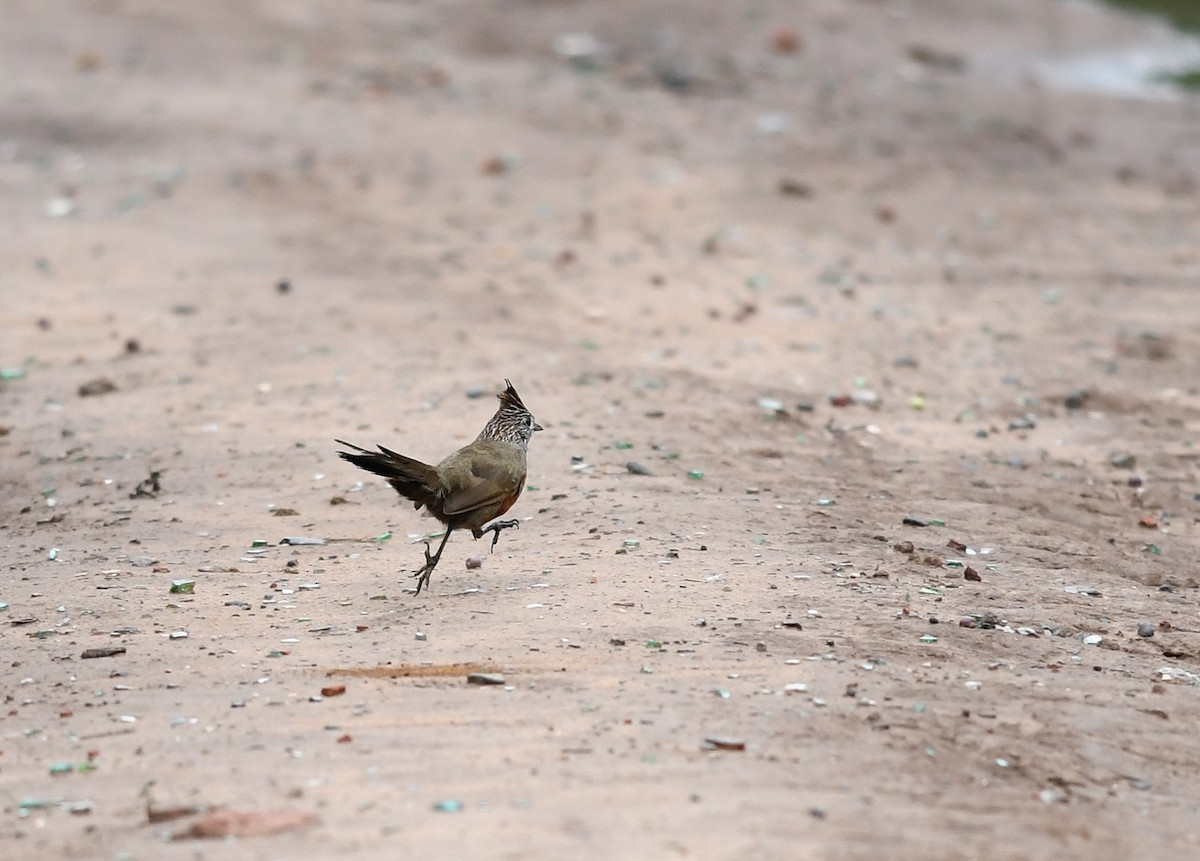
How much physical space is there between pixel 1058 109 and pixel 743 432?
10189 mm

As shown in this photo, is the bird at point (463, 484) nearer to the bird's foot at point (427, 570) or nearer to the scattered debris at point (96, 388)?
the bird's foot at point (427, 570)

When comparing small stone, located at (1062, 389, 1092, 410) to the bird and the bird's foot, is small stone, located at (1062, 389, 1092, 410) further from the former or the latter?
the bird's foot

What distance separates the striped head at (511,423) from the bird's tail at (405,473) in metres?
0.54

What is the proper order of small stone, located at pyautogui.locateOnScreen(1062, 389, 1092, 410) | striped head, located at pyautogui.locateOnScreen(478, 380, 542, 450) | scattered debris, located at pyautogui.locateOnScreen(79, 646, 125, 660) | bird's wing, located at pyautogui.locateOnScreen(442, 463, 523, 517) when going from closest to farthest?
scattered debris, located at pyautogui.locateOnScreen(79, 646, 125, 660) → bird's wing, located at pyautogui.locateOnScreen(442, 463, 523, 517) → striped head, located at pyautogui.locateOnScreen(478, 380, 542, 450) → small stone, located at pyautogui.locateOnScreen(1062, 389, 1092, 410)

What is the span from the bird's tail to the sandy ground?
463mm

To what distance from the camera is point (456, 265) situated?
11.3m

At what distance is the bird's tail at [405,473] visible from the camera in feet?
18.8

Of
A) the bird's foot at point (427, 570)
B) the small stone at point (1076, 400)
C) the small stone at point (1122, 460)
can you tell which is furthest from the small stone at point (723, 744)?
the small stone at point (1076, 400)

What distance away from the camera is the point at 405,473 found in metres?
5.89

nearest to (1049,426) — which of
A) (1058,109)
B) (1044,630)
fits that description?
(1044,630)

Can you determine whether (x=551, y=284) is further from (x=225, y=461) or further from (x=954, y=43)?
(x=954, y=43)

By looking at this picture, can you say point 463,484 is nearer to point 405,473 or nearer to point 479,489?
point 479,489

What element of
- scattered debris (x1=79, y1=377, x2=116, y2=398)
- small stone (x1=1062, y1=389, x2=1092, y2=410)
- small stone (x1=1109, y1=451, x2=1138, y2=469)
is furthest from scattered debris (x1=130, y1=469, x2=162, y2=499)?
small stone (x1=1062, y1=389, x2=1092, y2=410)

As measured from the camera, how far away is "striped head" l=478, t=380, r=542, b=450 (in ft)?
21.5
